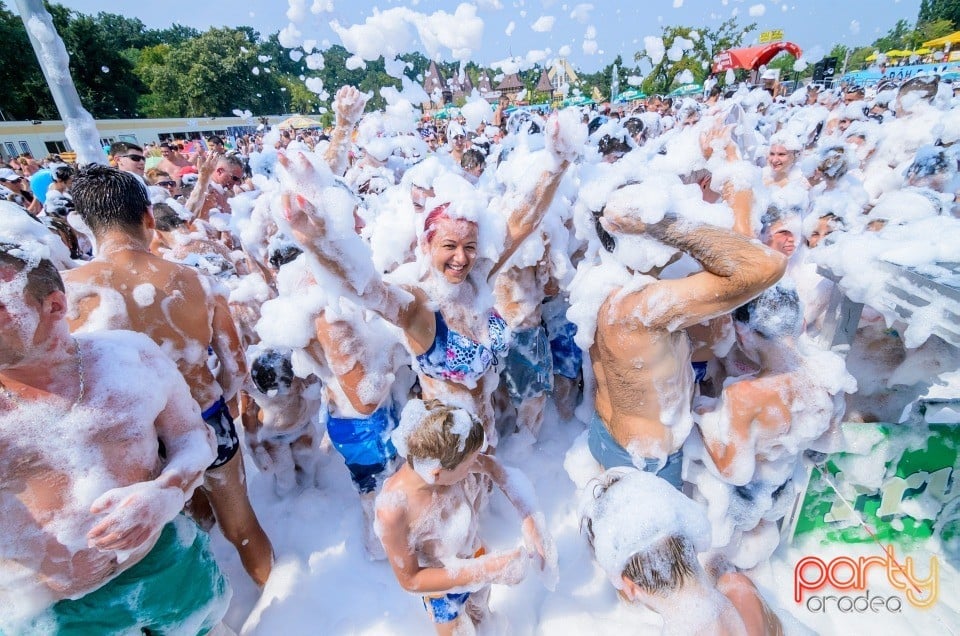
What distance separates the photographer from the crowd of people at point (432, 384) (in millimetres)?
1310

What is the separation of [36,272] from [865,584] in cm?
361

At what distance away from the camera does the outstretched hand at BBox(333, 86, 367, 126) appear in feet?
9.30

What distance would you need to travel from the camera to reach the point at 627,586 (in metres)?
1.22

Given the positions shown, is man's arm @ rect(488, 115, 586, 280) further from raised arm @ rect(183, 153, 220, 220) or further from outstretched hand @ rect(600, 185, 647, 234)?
raised arm @ rect(183, 153, 220, 220)

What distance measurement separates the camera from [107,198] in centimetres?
194

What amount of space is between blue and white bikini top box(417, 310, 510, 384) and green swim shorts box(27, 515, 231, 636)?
3.89ft

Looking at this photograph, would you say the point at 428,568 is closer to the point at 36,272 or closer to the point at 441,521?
the point at 441,521

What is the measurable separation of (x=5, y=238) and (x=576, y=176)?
349cm

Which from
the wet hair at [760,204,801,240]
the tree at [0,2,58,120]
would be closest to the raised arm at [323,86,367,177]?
the wet hair at [760,204,801,240]

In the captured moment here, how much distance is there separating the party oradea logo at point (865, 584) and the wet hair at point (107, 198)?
3.64m

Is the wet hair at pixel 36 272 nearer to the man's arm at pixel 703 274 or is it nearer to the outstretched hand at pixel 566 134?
the man's arm at pixel 703 274

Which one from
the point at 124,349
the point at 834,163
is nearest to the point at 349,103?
the point at 124,349

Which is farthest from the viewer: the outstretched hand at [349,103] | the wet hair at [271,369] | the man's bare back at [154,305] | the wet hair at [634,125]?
the wet hair at [634,125]

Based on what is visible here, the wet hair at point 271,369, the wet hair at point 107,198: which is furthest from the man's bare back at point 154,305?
the wet hair at point 271,369
